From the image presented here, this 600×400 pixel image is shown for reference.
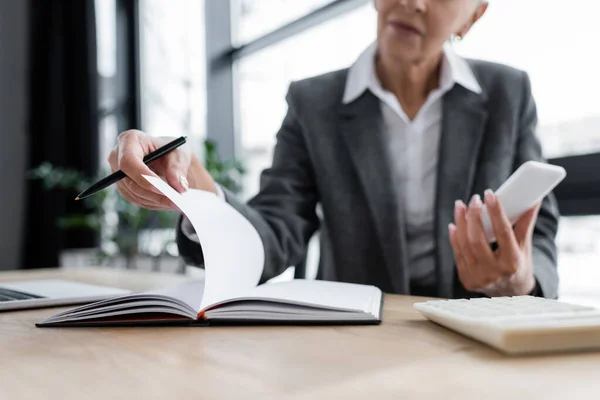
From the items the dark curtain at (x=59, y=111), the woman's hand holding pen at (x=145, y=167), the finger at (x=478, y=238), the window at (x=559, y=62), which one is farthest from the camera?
the dark curtain at (x=59, y=111)

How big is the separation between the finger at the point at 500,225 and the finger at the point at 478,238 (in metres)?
0.02

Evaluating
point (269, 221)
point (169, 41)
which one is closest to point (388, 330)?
point (269, 221)

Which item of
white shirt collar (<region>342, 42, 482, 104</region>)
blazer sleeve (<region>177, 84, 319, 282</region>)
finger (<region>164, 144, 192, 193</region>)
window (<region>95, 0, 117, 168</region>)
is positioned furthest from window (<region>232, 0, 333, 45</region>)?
finger (<region>164, 144, 192, 193</region>)

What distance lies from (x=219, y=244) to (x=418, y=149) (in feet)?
2.21

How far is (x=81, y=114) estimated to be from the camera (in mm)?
3340

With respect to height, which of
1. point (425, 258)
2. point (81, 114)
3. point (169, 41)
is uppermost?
point (169, 41)

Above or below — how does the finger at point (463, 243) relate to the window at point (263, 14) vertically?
below

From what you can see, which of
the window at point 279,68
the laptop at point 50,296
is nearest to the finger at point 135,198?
the laptop at point 50,296

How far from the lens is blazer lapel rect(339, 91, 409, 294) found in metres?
1.13

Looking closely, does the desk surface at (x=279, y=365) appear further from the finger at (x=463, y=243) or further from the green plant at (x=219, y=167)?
the green plant at (x=219, y=167)

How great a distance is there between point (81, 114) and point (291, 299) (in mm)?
3099

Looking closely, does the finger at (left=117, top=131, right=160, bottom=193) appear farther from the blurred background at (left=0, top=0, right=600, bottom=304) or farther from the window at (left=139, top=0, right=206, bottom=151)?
the window at (left=139, top=0, right=206, bottom=151)

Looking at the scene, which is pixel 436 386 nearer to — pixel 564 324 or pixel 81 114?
pixel 564 324

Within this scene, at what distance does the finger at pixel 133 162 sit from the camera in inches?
26.3
